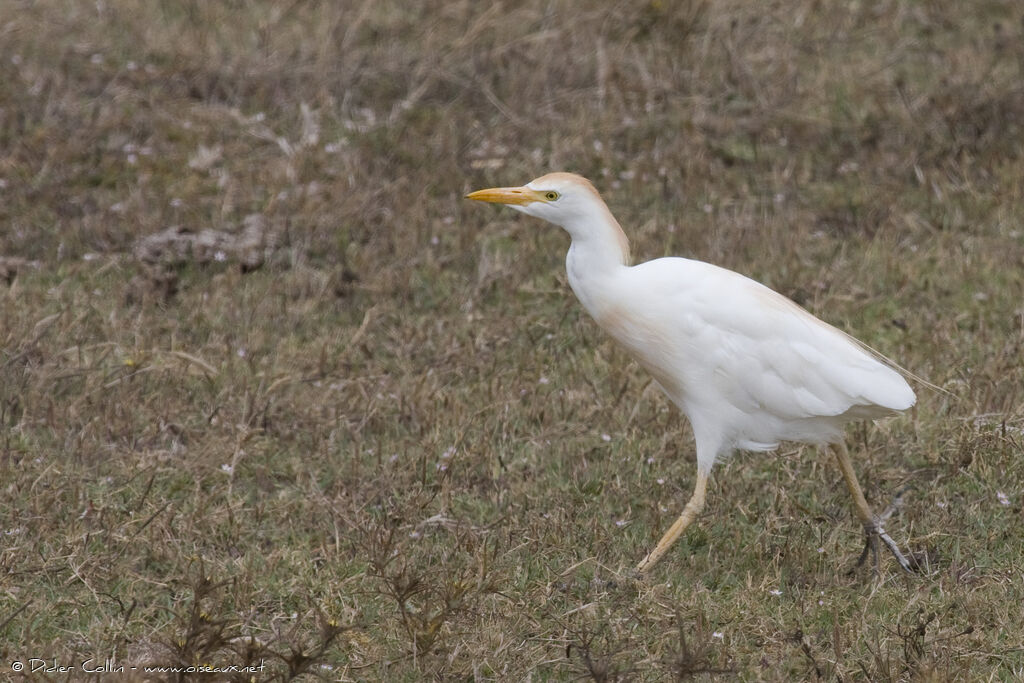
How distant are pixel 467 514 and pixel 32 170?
12.8 feet

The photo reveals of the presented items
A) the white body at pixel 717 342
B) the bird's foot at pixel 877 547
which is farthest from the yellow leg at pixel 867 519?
the white body at pixel 717 342

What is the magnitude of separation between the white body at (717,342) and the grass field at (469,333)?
1.48ft

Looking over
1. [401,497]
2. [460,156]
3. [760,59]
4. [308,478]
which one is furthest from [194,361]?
[760,59]

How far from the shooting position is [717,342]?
493 centimetres

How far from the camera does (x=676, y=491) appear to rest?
5523 millimetres

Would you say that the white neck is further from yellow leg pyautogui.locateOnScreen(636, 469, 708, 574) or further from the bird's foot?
the bird's foot

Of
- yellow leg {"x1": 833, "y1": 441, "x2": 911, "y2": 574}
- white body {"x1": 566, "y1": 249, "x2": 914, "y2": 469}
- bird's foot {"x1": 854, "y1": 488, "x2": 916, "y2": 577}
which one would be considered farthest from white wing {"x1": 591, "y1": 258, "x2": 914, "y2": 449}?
bird's foot {"x1": 854, "y1": 488, "x2": 916, "y2": 577}

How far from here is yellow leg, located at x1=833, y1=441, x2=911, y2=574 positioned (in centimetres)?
498

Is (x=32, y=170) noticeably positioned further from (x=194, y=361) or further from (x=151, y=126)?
(x=194, y=361)

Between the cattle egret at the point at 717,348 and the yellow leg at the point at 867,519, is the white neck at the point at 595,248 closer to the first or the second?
the cattle egret at the point at 717,348

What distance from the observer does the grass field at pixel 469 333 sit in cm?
463

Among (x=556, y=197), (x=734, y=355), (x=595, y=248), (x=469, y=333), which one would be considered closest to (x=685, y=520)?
(x=734, y=355)

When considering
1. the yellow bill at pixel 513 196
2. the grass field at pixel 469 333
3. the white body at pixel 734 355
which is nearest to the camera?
the grass field at pixel 469 333

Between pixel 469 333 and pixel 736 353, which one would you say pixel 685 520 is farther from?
pixel 469 333
